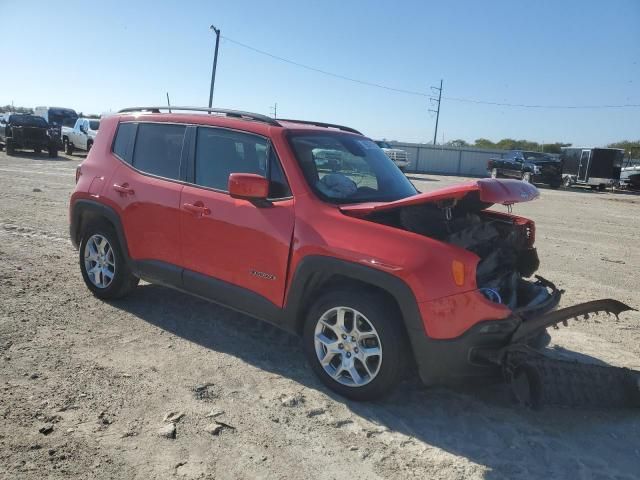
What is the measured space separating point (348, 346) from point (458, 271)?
90 centimetres

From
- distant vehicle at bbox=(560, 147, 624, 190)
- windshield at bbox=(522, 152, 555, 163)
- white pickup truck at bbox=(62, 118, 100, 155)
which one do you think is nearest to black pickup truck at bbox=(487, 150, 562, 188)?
windshield at bbox=(522, 152, 555, 163)

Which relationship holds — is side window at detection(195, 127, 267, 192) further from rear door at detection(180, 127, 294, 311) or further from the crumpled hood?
the crumpled hood

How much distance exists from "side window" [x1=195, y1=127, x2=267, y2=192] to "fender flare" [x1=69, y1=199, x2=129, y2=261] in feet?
3.38

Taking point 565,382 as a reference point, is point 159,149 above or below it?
above

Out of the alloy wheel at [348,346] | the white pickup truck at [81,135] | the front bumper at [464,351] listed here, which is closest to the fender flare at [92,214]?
the alloy wheel at [348,346]

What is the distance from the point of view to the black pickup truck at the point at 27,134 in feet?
77.2

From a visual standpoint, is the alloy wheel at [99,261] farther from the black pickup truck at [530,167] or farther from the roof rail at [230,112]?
the black pickup truck at [530,167]

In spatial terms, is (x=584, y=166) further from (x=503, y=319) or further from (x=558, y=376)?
(x=503, y=319)

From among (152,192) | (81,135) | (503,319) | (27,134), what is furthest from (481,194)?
(81,135)

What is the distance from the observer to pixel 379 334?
337 centimetres

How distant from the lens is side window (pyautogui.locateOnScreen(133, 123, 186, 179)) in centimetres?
467

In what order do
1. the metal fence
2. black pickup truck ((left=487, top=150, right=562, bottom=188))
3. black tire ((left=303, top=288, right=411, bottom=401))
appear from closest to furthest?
black tire ((left=303, top=288, right=411, bottom=401)) → black pickup truck ((left=487, top=150, right=562, bottom=188)) → the metal fence

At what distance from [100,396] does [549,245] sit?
8.15 metres

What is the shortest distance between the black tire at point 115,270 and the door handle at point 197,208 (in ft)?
3.43
